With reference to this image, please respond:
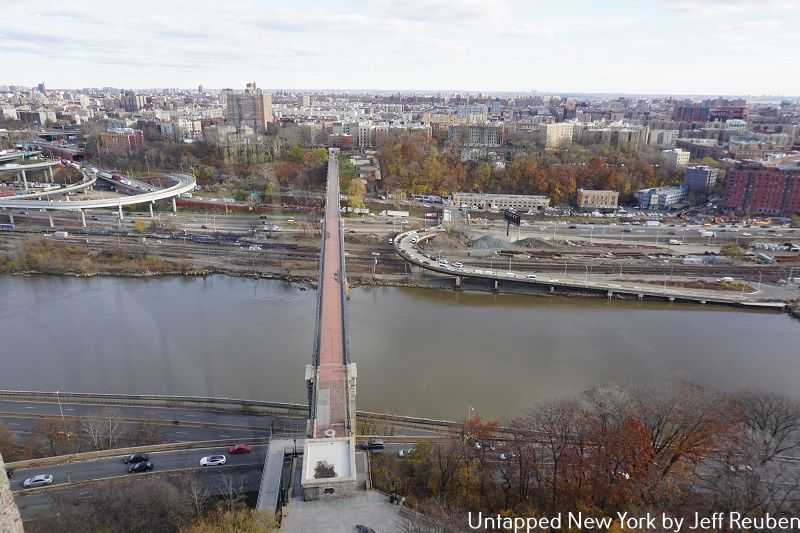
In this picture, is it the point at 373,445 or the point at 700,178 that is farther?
the point at 700,178

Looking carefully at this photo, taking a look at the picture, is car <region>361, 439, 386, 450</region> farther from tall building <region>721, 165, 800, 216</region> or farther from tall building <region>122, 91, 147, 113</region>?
tall building <region>122, 91, 147, 113</region>

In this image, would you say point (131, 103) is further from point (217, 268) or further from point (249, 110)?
point (217, 268)

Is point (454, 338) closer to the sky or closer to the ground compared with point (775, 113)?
closer to the ground

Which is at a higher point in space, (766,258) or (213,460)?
(766,258)

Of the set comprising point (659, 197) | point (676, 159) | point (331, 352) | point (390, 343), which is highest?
point (676, 159)

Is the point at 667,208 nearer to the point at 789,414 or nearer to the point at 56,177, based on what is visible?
the point at 789,414

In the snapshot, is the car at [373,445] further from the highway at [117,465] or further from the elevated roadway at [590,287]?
the elevated roadway at [590,287]

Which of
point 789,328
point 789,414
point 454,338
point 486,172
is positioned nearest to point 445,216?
point 486,172

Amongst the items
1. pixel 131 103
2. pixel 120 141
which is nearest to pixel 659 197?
pixel 120 141
